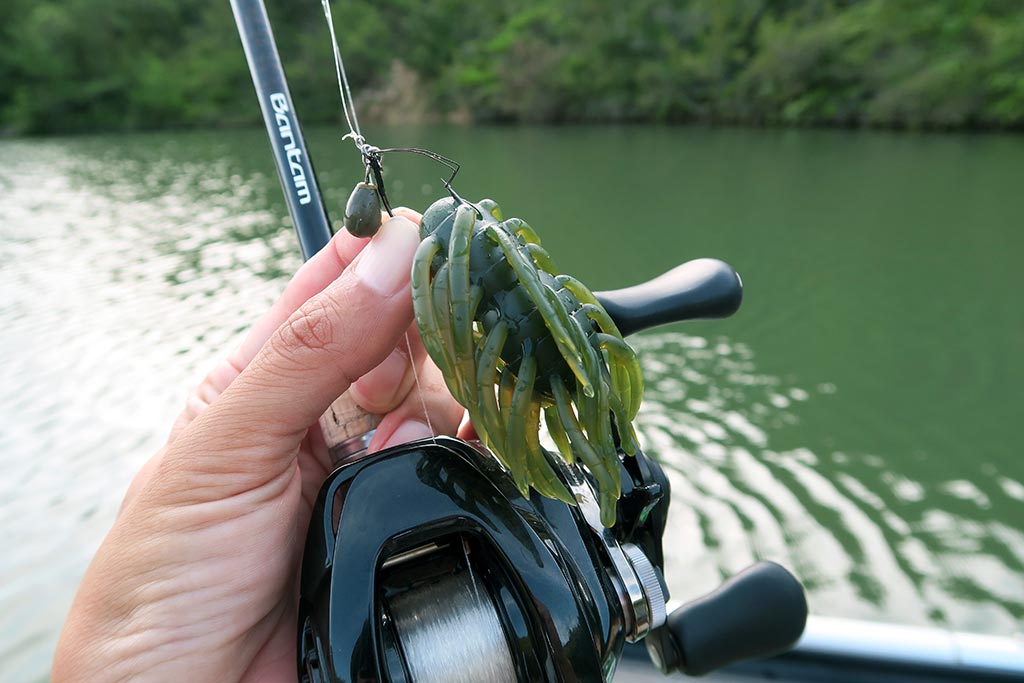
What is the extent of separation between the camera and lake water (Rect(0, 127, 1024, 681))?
439 centimetres

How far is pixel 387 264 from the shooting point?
108 centimetres

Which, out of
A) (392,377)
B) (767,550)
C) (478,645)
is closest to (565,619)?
(478,645)

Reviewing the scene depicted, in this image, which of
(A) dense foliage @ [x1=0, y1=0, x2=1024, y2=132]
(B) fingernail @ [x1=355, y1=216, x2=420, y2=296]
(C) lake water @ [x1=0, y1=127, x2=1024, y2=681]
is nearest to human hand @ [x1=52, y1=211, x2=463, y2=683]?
(B) fingernail @ [x1=355, y1=216, x2=420, y2=296]

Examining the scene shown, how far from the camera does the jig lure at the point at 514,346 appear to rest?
95cm

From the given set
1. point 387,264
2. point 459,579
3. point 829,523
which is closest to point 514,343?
point 387,264

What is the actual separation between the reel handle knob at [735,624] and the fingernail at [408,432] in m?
0.62

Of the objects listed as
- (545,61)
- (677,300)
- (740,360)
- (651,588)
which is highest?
(677,300)

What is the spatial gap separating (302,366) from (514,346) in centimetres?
33

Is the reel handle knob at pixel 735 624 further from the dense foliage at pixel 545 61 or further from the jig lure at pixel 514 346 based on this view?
the dense foliage at pixel 545 61

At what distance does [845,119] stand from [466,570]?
25.8m

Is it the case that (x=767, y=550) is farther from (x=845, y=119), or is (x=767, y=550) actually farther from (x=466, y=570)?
(x=845, y=119)

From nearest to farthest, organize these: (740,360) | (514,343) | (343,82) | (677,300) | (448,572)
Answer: (514,343)
(448,572)
(677,300)
(343,82)
(740,360)

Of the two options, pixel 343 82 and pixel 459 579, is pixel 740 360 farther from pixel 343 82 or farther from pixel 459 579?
pixel 459 579

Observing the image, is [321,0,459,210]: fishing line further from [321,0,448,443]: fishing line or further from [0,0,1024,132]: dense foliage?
[0,0,1024,132]: dense foliage
